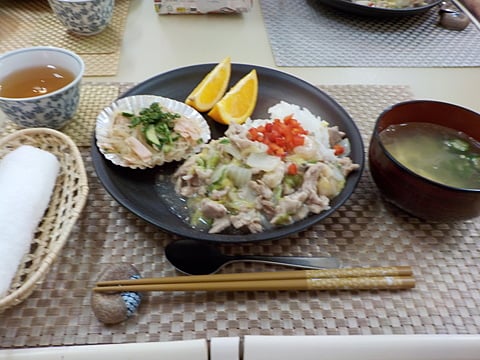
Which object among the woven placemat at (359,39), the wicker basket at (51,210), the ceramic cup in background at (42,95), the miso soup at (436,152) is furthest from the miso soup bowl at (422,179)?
the ceramic cup in background at (42,95)

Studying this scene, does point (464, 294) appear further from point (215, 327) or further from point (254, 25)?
point (254, 25)

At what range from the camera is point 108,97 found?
1225 millimetres

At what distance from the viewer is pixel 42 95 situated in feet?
3.45

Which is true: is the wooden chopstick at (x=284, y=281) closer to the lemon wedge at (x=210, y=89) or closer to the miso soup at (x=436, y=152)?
the miso soup at (x=436, y=152)

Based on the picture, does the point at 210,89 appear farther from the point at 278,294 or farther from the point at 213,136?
the point at 278,294

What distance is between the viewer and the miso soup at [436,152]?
90 cm

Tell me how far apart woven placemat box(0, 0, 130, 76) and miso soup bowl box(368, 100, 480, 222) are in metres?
0.84

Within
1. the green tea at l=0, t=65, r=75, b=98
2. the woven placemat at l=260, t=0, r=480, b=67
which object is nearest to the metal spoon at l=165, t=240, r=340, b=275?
the green tea at l=0, t=65, r=75, b=98

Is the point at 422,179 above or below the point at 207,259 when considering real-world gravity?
above

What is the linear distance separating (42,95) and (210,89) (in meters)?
0.42

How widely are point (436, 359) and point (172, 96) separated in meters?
0.86

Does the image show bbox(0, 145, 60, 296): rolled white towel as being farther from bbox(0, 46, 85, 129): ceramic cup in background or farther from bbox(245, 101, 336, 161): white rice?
bbox(245, 101, 336, 161): white rice

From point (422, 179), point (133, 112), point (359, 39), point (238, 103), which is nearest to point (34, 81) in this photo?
point (133, 112)

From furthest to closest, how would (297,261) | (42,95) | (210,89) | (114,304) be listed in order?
1. (210,89)
2. (42,95)
3. (297,261)
4. (114,304)
